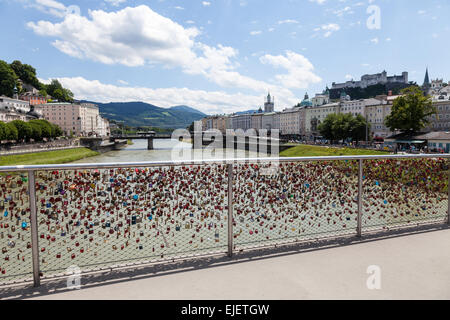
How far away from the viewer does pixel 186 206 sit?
3.55 meters

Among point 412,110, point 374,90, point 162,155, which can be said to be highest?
point 374,90

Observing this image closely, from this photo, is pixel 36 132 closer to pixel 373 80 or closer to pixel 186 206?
pixel 186 206

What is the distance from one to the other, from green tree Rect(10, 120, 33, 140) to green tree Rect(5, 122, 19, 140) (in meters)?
3.58

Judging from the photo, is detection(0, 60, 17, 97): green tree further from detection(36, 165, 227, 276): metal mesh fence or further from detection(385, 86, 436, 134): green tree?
detection(36, 165, 227, 276): metal mesh fence

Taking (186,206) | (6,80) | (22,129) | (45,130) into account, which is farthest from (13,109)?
(186,206)

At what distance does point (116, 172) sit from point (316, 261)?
232 centimetres

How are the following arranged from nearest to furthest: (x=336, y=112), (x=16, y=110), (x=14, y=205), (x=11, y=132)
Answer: (x=14, y=205), (x=11, y=132), (x=16, y=110), (x=336, y=112)

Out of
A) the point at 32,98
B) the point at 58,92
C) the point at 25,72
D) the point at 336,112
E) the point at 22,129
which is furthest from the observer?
the point at 58,92

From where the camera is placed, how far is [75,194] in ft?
10.7

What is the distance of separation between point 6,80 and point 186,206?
113 meters

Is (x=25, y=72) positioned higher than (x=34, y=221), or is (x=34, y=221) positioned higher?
(x=25, y=72)
